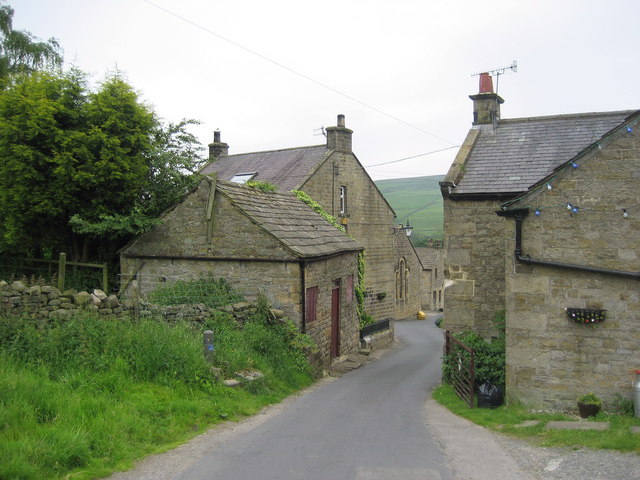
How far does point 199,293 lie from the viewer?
14953mm

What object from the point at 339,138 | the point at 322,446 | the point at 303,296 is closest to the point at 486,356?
the point at 322,446

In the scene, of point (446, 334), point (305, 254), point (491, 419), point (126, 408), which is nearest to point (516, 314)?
point (491, 419)

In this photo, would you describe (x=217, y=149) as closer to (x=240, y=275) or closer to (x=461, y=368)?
Result: (x=240, y=275)

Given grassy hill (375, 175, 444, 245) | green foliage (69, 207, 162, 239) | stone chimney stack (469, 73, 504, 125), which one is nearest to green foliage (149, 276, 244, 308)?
green foliage (69, 207, 162, 239)

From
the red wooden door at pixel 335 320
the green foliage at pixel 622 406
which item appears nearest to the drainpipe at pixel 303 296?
the red wooden door at pixel 335 320

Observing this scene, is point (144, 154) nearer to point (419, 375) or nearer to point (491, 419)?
point (419, 375)

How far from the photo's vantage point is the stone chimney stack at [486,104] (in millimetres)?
16109

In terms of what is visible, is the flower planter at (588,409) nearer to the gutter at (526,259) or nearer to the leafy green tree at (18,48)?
the gutter at (526,259)

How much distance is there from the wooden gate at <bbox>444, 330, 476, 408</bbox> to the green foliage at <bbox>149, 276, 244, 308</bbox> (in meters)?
5.62

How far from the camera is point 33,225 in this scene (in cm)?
1526

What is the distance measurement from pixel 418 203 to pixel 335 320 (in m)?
127

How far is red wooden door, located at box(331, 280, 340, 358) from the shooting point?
17.7 metres

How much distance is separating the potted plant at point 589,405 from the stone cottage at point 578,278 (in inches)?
8.5

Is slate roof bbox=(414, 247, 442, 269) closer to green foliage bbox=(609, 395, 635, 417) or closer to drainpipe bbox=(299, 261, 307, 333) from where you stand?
drainpipe bbox=(299, 261, 307, 333)
